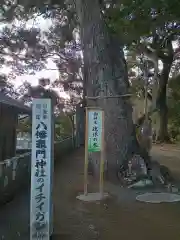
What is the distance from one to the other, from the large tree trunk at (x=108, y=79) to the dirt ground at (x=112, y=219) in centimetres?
276

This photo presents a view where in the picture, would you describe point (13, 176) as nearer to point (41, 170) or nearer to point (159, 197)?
point (159, 197)

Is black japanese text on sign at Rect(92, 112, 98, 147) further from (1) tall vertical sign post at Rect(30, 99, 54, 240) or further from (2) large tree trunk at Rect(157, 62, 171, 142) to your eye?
(2) large tree trunk at Rect(157, 62, 171, 142)

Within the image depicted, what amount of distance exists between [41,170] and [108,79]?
7.09m

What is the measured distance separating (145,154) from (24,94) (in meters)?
18.4

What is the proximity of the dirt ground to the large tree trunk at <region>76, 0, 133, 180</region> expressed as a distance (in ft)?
9.05

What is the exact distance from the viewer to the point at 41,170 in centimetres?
554

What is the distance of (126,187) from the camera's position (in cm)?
1071

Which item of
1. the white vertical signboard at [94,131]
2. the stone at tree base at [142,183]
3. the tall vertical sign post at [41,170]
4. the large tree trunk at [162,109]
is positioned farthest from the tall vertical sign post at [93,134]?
the large tree trunk at [162,109]

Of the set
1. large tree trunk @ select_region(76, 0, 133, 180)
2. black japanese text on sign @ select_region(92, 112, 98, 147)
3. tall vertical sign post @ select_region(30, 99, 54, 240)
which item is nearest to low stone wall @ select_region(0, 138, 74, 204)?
black japanese text on sign @ select_region(92, 112, 98, 147)

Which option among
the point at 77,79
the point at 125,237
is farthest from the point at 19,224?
the point at 77,79

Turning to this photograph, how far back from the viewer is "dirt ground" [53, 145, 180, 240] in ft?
20.4

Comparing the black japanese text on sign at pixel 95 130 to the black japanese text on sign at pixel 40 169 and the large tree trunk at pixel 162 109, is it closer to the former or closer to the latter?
the black japanese text on sign at pixel 40 169

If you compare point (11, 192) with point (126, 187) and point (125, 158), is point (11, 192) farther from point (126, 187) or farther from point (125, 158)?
point (125, 158)

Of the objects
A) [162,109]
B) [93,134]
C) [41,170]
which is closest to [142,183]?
[93,134]
